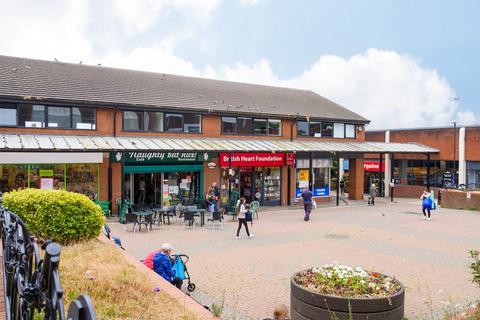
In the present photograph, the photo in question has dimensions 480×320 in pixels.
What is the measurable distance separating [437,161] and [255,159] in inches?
745

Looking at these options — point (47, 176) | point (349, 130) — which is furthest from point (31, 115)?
point (349, 130)

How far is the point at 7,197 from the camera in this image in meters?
9.38

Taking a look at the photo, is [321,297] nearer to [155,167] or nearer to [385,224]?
[385,224]

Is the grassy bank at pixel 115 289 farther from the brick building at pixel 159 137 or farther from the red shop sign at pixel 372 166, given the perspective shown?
the red shop sign at pixel 372 166

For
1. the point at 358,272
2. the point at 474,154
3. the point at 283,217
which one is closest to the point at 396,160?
the point at 474,154

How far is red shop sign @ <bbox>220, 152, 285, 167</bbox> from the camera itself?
24.1 meters

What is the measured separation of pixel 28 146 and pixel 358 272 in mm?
15051

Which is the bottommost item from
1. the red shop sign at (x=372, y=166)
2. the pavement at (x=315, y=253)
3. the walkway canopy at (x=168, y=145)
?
the pavement at (x=315, y=253)

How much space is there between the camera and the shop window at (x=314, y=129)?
29.5 metres

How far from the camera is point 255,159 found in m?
25.1

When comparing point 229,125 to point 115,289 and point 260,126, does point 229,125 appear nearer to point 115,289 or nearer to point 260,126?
point 260,126

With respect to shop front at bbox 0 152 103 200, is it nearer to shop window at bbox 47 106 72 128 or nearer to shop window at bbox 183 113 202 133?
shop window at bbox 47 106 72 128

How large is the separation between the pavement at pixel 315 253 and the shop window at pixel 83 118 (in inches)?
235

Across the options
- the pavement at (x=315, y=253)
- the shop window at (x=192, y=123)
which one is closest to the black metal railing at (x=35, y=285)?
the pavement at (x=315, y=253)
